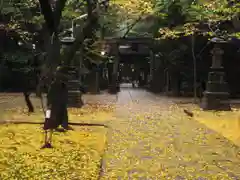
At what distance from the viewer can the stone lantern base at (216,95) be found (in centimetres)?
1625

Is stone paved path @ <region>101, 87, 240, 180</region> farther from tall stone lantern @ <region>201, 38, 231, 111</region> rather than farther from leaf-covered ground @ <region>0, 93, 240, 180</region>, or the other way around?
tall stone lantern @ <region>201, 38, 231, 111</region>

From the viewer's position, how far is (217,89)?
16.5m

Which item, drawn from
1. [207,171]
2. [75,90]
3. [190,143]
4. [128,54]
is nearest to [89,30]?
[190,143]

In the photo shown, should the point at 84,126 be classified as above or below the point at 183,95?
above

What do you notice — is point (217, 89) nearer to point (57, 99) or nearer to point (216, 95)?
point (216, 95)

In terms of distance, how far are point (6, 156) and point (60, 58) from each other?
12.1 ft

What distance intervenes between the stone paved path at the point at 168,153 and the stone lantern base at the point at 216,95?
5.51m

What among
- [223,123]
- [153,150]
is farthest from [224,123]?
[153,150]

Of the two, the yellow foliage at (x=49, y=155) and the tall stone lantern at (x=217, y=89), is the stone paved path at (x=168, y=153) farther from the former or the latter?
the tall stone lantern at (x=217, y=89)

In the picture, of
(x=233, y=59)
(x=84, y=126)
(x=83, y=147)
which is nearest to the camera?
(x=83, y=147)

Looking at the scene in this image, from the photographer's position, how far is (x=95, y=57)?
2534 centimetres

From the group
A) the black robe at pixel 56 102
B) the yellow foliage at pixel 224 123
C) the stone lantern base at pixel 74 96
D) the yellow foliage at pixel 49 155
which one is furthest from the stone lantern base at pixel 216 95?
the black robe at pixel 56 102

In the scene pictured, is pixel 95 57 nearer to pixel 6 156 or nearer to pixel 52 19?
pixel 52 19

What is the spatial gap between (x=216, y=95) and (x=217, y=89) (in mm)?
365
